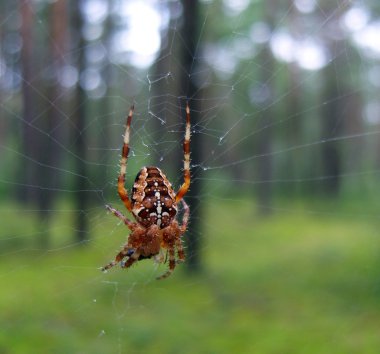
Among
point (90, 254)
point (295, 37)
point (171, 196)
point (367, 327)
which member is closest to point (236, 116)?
point (295, 37)

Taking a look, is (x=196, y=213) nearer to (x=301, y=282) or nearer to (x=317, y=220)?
(x=301, y=282)

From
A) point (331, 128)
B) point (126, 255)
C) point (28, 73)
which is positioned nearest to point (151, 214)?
point (126, 255)

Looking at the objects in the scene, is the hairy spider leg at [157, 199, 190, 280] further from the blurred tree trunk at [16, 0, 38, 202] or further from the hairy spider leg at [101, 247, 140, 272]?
the blurred tree trunk at [16, 0, 38, 202]

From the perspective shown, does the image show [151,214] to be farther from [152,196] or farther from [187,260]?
[187,260]

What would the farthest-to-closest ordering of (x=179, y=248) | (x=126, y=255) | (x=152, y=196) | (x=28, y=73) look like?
(x=28, y=73)
(x=179, y=248)
(x=126, y=255)
(x=152, y=196)

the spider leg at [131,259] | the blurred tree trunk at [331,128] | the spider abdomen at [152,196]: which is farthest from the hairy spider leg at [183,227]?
the blurred tree trunk at [331,128]

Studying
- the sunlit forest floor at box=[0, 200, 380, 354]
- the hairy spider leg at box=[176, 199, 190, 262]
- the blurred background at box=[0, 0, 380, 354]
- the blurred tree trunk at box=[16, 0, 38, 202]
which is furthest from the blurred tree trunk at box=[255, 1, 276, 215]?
the hairy spider leg at box=[176, 199, 190, 262]
